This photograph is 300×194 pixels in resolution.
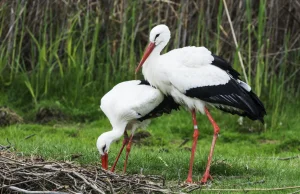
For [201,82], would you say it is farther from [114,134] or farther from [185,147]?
[185,147]

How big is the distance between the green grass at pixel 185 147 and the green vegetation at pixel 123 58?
0.02m

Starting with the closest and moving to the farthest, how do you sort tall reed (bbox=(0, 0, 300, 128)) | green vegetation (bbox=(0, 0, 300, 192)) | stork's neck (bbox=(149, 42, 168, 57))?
stork's neck (bbox=(149, 42, 168, 57)) → green vegetation (bbox=(0, 0, 300, 192)) → tall reed (bbox=(0, 0, 300, 128))

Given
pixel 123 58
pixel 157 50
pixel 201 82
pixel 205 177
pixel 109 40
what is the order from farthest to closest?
pixel 109 40
pixel 123 58
pixel 157 50
pixel 201 82
pixel 205 177

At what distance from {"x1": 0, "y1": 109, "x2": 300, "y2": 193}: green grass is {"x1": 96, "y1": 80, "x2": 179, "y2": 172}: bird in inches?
9.7

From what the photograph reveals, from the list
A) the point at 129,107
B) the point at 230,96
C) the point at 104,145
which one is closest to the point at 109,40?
the point at 129,107

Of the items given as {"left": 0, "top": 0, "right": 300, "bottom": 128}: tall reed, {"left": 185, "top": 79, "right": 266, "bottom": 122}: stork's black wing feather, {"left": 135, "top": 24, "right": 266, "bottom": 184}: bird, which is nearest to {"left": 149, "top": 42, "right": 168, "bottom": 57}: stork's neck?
{"left": 135, "top": 24, "right": 266, "bottom": 184}: bird

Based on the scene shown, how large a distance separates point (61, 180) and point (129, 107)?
1770 millimetres

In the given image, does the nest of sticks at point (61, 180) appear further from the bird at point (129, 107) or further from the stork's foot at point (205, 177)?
the bird at point (129, 107)

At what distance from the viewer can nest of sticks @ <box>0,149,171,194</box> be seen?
18.1 feet

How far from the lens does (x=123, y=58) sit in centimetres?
1081

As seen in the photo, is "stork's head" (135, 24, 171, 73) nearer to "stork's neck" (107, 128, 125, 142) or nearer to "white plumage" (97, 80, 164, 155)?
"white plumage" (97, 80, 164, 155)

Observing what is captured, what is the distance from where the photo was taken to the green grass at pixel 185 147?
23.3ft

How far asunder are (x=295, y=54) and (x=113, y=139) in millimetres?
4412

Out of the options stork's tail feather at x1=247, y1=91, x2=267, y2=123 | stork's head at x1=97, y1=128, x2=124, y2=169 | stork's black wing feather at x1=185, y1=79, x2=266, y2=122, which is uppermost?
stork's black wing feather at x1=185, y1=79, x2=266, y2=122
